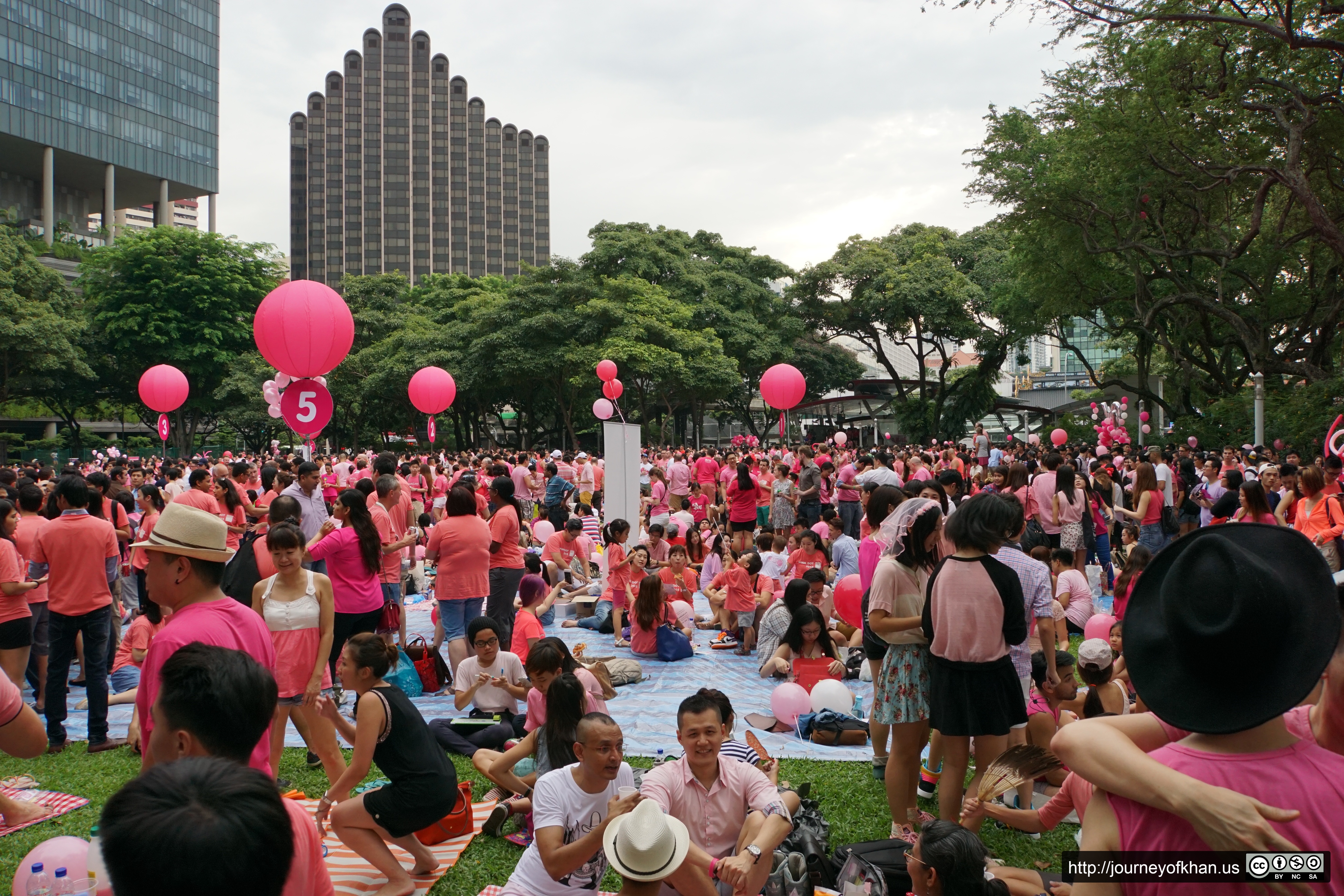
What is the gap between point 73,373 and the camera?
34.5 meters

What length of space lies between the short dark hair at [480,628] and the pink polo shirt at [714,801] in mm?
2431

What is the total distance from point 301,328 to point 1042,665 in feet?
23.2

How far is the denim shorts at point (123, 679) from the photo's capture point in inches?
282

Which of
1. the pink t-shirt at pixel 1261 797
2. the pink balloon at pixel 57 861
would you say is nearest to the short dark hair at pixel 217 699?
the pink balloon at pixel 57 861

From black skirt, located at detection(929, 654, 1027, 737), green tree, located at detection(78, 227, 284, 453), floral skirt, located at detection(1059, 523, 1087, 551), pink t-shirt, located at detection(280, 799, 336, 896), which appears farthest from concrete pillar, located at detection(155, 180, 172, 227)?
pink t-shirt, located at detection(280, 799, 336, 896)

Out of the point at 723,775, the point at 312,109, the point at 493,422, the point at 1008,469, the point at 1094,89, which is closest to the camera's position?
the point at 723,775

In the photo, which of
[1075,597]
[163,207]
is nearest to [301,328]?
[1075,597]

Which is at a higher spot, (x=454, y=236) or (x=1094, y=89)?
(x=454, y=236)

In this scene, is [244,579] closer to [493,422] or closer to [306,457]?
[306,457]

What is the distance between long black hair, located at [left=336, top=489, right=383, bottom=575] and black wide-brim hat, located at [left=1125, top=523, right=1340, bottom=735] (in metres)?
5.22

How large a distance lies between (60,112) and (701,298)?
41.9 meters

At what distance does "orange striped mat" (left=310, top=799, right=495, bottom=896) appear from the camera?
13.4ft

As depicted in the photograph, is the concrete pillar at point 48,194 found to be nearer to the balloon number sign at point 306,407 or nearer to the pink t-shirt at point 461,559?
the balloon number sign at point 306,407

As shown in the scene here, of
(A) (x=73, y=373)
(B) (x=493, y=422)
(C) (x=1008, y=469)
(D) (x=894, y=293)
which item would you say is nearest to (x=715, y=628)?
(C) (x=1008, y=469)
